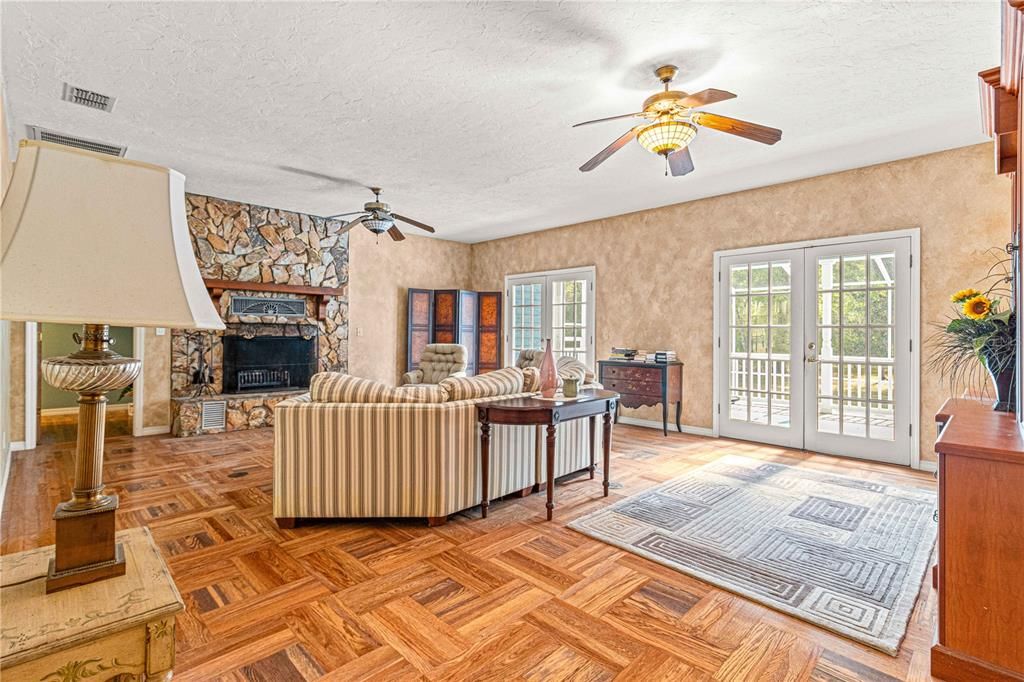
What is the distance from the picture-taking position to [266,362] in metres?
6.19

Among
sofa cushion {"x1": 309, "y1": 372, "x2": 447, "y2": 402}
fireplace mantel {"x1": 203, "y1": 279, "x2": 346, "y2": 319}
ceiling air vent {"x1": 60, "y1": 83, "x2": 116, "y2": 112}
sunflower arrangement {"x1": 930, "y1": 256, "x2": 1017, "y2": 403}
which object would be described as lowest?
sofa cushion {"x1": 309, "y1": 372, "x2": 447, "y2": 402}

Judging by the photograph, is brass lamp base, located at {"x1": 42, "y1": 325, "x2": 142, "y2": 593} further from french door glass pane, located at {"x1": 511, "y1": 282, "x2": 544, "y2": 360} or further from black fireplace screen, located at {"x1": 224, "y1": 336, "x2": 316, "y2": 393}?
french door glass pane, located at {"x1": 511, "y1": 282, "x2": 544, "y2": 360}

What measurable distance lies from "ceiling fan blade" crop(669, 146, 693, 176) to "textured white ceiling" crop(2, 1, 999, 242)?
416mm

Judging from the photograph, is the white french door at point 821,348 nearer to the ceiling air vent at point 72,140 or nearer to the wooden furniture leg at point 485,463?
the wooden furniture leg at point 485,463

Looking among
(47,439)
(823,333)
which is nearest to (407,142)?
(823,333)

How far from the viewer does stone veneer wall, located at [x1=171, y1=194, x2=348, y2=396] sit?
18.6 feet

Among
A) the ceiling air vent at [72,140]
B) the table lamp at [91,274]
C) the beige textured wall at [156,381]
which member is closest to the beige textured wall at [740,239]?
the beige textured wall at [156,381]

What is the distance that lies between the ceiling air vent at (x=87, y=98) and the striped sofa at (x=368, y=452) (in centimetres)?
234

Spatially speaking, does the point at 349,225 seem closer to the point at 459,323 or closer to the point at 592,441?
the point at 459,323

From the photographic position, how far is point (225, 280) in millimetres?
5785

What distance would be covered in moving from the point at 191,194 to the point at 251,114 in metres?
2.65

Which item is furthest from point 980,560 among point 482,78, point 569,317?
point 569,317

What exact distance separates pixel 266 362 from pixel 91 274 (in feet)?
19.3

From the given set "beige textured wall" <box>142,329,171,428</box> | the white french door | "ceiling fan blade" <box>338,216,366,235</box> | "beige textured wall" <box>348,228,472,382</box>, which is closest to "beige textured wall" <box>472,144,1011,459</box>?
the white french door
